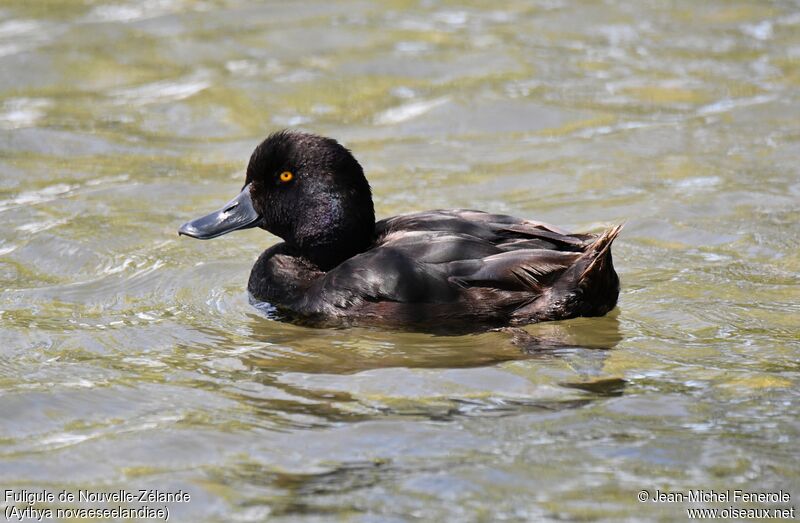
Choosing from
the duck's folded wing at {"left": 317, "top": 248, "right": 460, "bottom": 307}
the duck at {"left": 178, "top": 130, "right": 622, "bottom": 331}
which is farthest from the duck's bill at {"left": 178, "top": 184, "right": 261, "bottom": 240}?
the duck's folded wing at {"left": 317, "top": 248, "right": 460, "bottom": 307}

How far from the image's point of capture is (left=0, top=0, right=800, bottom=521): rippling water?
16.0 ft

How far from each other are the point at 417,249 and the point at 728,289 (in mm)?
1970

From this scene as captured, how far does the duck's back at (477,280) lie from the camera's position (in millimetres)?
6289

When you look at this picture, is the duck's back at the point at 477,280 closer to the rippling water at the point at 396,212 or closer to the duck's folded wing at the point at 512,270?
the duck's folded wing at the point at 512,270

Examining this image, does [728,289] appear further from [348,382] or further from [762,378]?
[348,382]

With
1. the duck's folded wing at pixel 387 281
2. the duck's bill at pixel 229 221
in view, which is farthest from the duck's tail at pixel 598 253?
the duck's bill at pixel 229 221

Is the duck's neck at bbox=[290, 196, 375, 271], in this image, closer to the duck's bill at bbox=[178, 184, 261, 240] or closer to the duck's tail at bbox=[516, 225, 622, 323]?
the duck's bill at bbox=[178, 184, 261, 240]

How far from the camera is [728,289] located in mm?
7082

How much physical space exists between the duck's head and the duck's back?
400 mm

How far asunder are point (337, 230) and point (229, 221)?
0.82m

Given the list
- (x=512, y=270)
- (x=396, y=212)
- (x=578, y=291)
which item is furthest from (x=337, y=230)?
(x=396, y=212)

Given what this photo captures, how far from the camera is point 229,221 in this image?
733 cm

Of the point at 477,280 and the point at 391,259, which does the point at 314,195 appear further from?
the point at 477,280

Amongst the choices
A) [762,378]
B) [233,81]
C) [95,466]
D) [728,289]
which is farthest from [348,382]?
[233,81]
